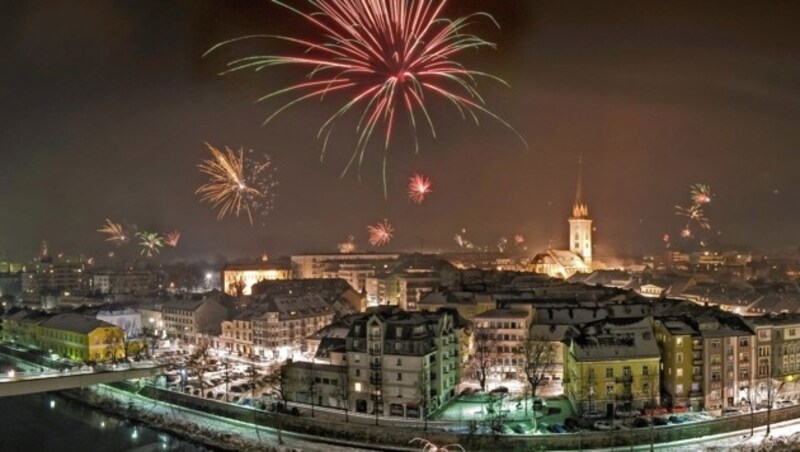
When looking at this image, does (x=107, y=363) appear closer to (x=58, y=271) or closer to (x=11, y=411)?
(x=11, y=411)

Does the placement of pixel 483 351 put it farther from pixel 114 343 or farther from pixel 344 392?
pixel 114 343

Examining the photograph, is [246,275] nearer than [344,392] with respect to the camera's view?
No

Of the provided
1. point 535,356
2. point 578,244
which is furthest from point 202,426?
point 578,244

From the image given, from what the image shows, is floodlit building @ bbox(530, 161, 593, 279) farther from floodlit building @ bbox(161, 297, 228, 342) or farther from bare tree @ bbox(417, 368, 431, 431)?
bare tree @ bbox(417, 368, 431, 431)

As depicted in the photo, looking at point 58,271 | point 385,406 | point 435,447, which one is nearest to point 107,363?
point 385,406

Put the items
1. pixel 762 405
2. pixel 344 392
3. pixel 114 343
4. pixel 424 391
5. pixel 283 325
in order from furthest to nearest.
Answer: pixel 283 325 < pixel 114 343 < pixel 344 392 < pixel 762 405 < pixel 424 391

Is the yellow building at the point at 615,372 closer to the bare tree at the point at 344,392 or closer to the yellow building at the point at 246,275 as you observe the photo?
the bare tree at the point at 344,392
